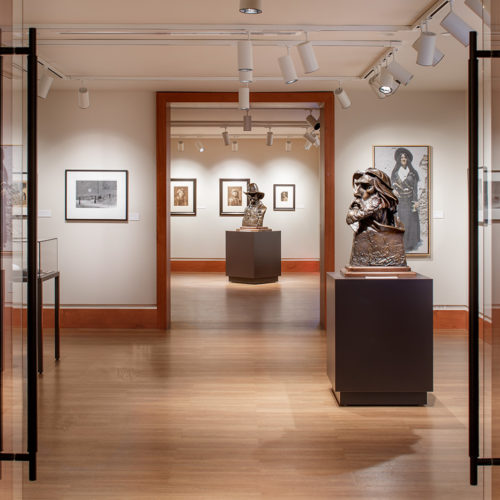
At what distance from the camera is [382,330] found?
4.79 metres

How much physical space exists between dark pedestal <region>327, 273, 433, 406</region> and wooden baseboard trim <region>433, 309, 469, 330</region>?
143 inches

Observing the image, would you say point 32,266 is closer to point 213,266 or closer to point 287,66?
point 287,66

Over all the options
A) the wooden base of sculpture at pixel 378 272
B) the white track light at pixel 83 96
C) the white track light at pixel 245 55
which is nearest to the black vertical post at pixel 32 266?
the wooden base of sculpture at pixel 378 272

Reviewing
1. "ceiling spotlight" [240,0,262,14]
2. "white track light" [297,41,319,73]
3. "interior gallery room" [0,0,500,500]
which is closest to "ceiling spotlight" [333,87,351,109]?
"interior gallery room" [0,0,500,500]

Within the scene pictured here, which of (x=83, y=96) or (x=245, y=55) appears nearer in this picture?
(x=245, y=55)

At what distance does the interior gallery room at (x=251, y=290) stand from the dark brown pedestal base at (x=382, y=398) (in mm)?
17

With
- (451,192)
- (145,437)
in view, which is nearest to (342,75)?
(451,192)

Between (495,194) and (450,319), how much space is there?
6237 millimetres

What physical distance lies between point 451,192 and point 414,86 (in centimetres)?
150

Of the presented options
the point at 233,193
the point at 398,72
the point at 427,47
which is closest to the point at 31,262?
the point at 427,47

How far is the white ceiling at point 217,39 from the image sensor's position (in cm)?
517

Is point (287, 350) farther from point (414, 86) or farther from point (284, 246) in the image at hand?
point (284, 246)

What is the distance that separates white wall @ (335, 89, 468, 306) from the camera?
818cm

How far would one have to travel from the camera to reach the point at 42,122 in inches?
326
